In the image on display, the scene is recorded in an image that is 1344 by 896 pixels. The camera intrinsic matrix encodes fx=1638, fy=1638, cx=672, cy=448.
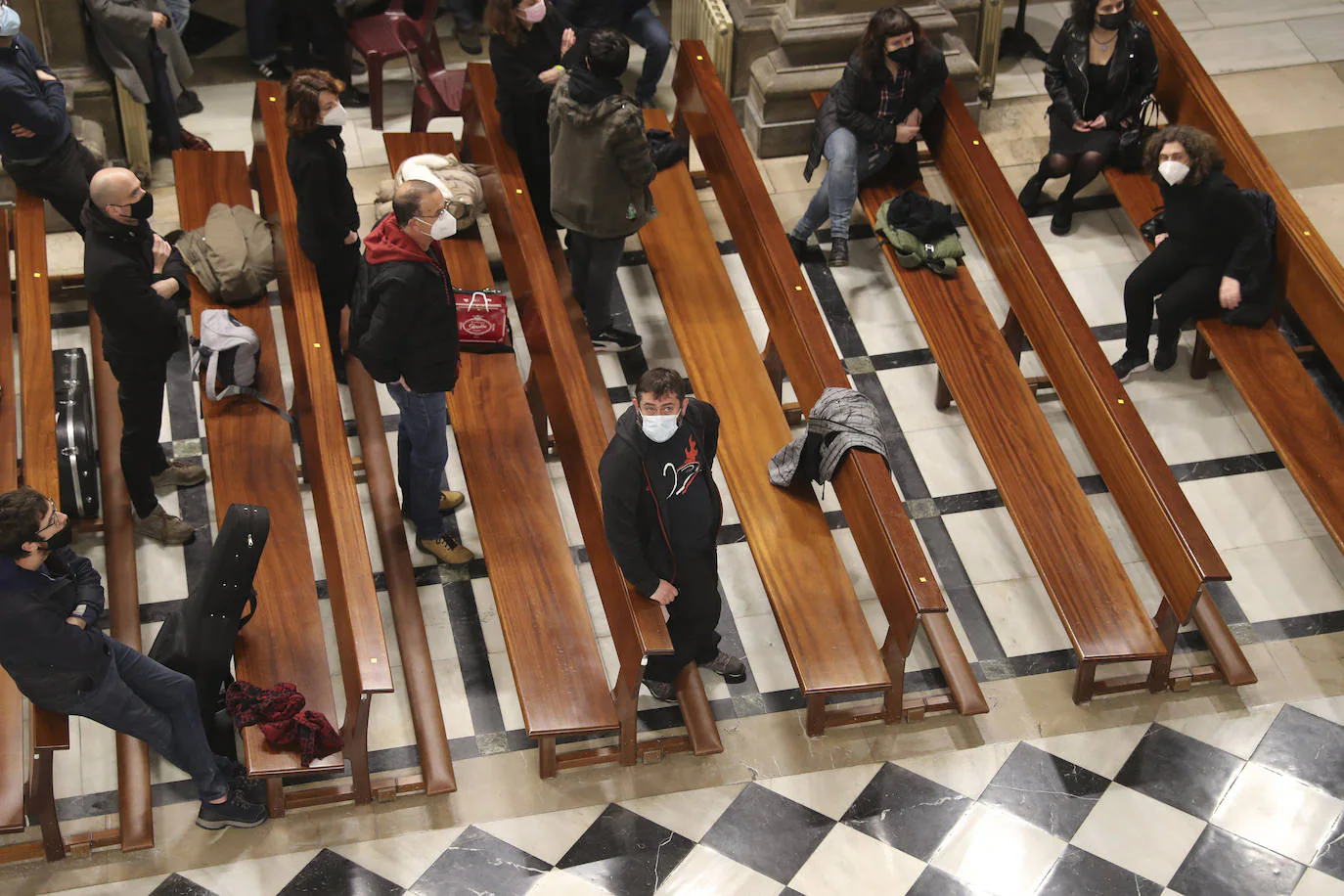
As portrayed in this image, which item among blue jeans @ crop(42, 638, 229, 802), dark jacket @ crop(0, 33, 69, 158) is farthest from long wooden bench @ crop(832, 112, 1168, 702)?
dark jacket @ crop(0, 33, 69, 158)

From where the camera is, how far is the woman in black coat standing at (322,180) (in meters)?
5.55

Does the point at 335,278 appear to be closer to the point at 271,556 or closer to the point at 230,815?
the point at 271,556

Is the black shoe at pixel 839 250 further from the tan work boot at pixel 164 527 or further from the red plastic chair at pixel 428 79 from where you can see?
the tan work boot at pixel 164 527

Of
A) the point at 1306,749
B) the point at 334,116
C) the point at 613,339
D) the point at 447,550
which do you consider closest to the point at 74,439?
the point at 447,550

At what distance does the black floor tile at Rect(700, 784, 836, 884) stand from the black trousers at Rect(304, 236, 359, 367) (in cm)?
224

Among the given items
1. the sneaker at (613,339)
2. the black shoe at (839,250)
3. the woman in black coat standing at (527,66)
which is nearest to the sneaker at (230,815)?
the sneaker at (613,339)

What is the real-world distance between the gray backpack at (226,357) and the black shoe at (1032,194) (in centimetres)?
349

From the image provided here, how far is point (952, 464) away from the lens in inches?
254

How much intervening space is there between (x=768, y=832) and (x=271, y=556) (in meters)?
1.90

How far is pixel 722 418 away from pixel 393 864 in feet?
6.45

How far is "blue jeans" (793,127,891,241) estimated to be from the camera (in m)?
6.95

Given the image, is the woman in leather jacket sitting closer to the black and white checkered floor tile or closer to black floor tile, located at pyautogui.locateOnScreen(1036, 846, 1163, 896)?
the black and white checkered floor tile

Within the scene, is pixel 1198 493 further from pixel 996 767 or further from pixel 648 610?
pixel 648 610

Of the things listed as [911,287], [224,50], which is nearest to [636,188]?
[911,287]
